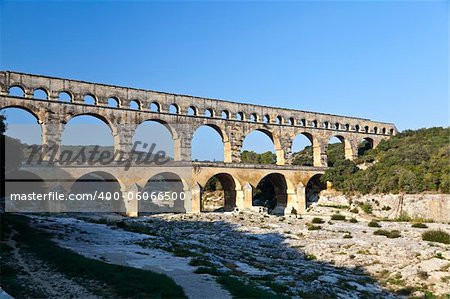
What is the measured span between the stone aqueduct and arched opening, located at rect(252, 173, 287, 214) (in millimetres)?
181

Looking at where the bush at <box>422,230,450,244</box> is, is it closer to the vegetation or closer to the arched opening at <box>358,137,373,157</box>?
→ the vegetation

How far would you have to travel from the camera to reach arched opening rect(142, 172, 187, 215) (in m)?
46.1

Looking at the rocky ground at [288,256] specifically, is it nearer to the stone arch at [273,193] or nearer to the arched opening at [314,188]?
the stone arch at [273,193]

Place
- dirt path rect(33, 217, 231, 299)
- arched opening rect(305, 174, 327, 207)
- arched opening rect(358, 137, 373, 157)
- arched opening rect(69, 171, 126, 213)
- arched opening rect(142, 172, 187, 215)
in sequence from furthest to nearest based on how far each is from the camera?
arched opening rect(358, 137, 373, 157) → arched opening rect(305, 174, 327, 207) → arched opening rect(142, 172, 187, 215) → arched opening rect(69, 171, 126, 213) → dirt path rect(33, 217, 231, 299)

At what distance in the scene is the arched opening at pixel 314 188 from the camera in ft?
183

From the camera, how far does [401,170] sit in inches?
1841

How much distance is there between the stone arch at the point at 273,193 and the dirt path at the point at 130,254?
2773 cm

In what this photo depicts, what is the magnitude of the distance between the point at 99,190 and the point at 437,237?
1340 inches

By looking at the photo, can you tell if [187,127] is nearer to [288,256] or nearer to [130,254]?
[288,256]

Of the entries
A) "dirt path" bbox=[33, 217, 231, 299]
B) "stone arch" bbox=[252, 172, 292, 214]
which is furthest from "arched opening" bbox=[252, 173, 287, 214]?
"dirt path" bbox=[33, 217, 231, 299]

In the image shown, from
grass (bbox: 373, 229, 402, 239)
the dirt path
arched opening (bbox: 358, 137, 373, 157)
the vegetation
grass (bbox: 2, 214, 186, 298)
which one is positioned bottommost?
grass (bbox: 373, 229, 402, 239)

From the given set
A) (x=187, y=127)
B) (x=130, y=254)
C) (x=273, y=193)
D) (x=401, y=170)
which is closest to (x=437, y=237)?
(x=401, y=170)

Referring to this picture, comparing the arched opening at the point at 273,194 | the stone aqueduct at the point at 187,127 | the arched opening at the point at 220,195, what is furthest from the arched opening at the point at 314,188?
the arched opening at the point at 220,195

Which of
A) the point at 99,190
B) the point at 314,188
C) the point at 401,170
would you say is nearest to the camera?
the point at 401,170
